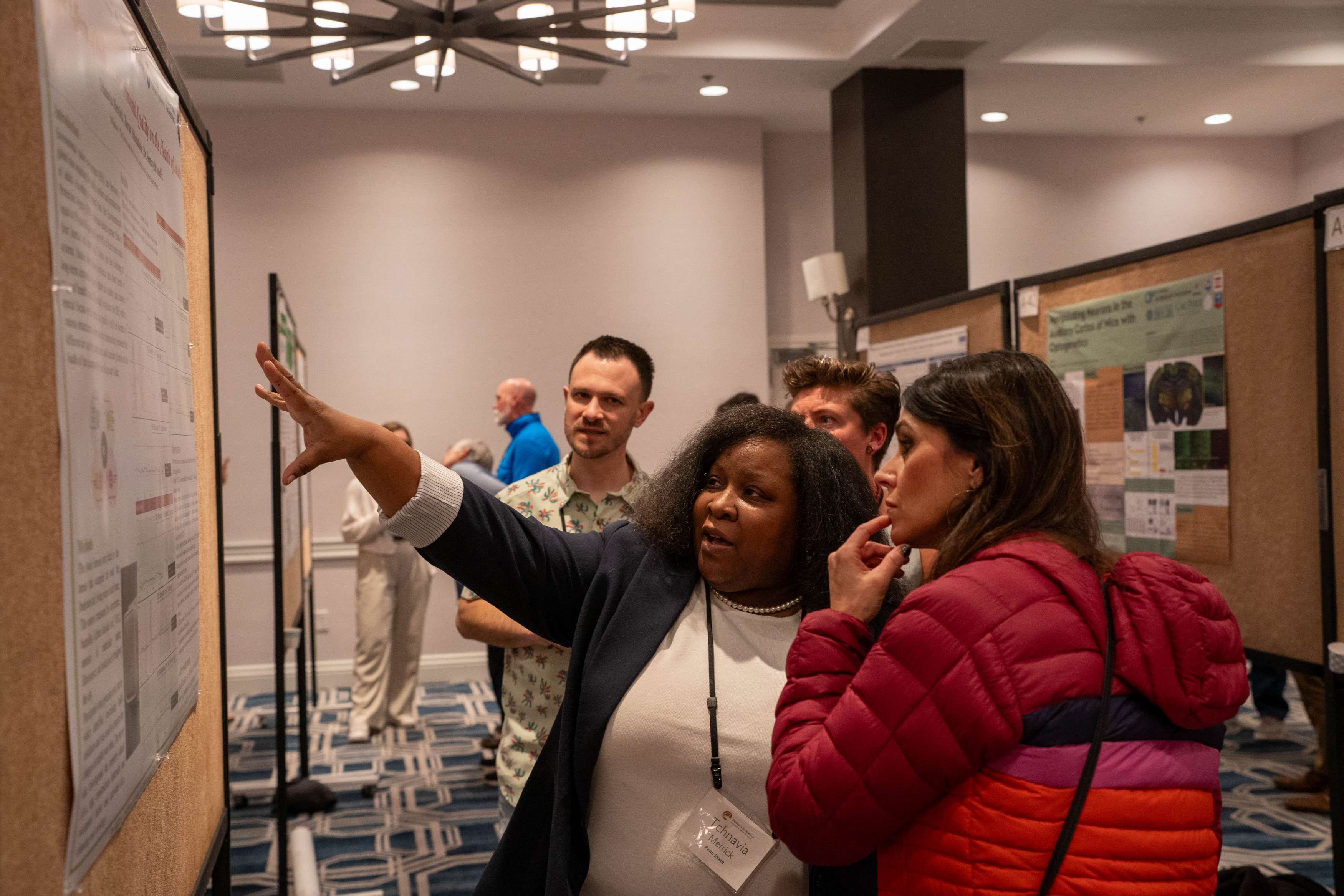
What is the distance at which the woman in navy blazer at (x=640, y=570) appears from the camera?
1.38 metres

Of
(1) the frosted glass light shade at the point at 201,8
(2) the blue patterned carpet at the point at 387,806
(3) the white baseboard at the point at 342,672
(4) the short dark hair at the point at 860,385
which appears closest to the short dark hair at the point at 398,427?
(3) the white baseboard at the point at 342,672

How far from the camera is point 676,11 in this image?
11.7 ft

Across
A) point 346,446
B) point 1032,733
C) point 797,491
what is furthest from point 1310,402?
point 346,446

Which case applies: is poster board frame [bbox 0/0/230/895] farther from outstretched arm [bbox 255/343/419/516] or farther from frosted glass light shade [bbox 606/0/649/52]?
frosted glass light shade [bbox 606/0/649/52]

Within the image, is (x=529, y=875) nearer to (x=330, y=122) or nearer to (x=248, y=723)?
(x=248, y=723)

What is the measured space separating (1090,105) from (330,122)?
506 centimetres

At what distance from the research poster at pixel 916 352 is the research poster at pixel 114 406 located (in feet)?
9.55

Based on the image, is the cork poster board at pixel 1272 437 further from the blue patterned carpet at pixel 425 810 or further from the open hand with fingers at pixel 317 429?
the open hand with fingers at pixel 317 429

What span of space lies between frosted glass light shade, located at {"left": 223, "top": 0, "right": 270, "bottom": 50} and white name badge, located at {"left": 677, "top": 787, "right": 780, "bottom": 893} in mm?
3052

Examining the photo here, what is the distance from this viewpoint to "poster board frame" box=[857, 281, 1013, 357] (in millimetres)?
3545

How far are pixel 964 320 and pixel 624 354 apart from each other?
183cm

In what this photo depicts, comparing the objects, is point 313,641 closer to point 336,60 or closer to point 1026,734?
point 336,60

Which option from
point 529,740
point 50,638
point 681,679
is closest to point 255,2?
point 529,740

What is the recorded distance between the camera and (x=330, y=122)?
21.7ft
